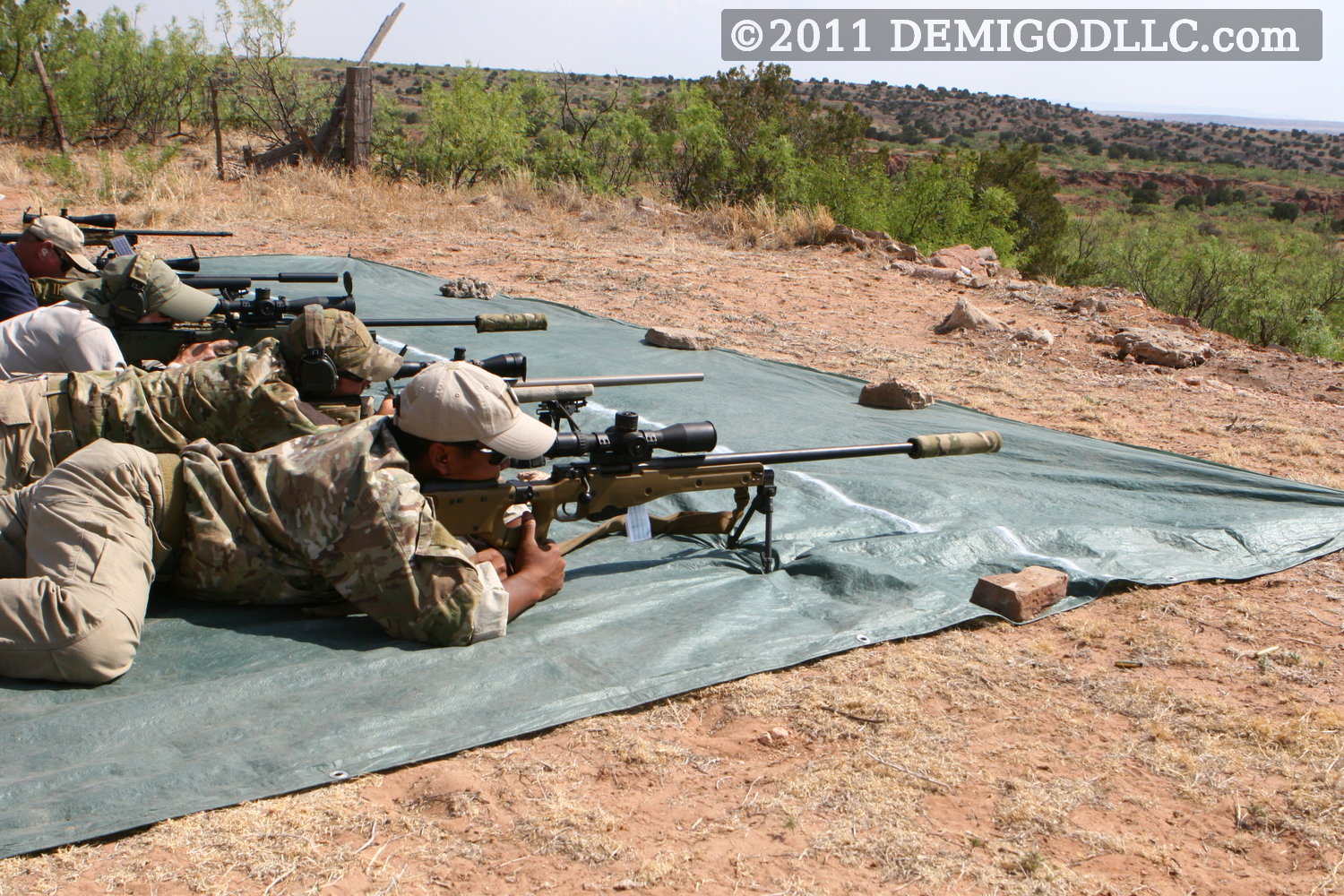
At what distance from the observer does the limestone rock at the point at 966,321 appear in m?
10.0

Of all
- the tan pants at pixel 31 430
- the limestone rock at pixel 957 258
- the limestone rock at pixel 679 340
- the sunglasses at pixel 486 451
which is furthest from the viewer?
the limestone rock at pixel 957 258

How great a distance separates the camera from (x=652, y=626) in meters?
3.74

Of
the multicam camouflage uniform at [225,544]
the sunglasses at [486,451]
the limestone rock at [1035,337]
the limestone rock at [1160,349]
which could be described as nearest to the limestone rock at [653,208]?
the limestone rock at [1035,337]

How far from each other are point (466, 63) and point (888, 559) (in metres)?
16.8

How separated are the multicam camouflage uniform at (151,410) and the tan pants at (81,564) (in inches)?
28.8

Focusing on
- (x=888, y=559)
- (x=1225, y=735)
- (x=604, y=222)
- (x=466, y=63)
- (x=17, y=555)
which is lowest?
(x=1225, y=735)

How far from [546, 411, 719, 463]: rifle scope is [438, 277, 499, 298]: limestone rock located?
20.1ft

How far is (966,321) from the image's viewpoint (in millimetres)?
10047

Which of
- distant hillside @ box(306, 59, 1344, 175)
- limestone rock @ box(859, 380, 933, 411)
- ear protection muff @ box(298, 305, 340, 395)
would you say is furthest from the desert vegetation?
distant hillside @ box(306, 59, 1344, 175)

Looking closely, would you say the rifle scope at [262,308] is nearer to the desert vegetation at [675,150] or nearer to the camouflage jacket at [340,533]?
the camouflage jacket at [340,533]

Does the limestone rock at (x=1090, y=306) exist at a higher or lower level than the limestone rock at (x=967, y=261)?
lower

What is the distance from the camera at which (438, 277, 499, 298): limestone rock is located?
9734 millimetres

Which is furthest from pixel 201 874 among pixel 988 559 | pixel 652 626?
pixel 988 559

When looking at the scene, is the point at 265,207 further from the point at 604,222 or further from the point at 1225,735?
the point at 1225,735
